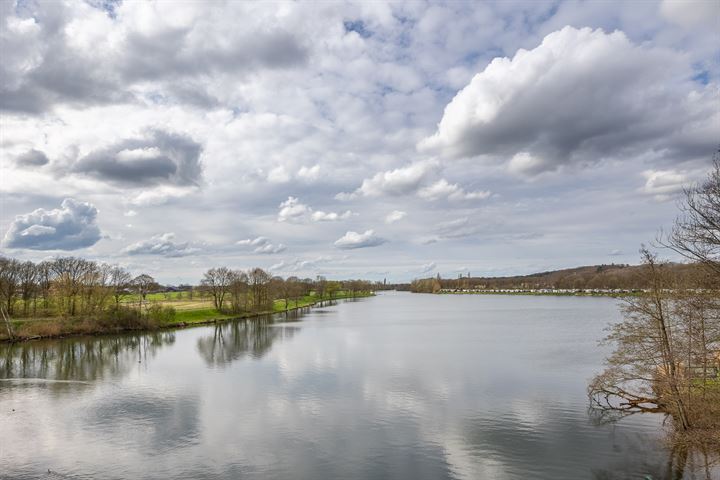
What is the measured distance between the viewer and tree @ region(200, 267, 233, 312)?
10494 centimetres

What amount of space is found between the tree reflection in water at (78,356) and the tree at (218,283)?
118ft

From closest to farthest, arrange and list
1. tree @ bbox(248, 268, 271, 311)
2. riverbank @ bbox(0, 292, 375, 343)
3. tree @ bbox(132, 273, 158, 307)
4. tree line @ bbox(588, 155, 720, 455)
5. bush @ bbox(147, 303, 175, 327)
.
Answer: tree line @ bbox(588, 155, 720, 455)
riverbank @ bbox(0, 292, 375, 343)
bush @ bbox(147, 303, 175, 327)
tree @ bbox(132, 273, 158, 307)
tree @ bbox(248, 268, 271, 311)

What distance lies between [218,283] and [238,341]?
150 feet

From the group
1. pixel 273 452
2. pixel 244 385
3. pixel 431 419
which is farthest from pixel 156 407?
pixel 431 419

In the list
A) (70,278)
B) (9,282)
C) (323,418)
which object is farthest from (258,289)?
(323,418)

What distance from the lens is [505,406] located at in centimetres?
2742

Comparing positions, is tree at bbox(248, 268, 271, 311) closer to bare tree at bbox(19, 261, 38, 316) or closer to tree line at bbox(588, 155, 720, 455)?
bare tree at bbox(19, 261, 38, 316)

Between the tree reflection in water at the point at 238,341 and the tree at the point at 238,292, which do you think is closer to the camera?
the tree reflection in water at the point at 238,341

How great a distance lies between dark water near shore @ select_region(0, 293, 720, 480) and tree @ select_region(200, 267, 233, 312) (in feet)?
179

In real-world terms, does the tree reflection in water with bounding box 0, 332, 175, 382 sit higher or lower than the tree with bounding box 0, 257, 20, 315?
lower

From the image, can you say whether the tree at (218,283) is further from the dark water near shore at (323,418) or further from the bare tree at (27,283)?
the dark water near shore at (323,418)

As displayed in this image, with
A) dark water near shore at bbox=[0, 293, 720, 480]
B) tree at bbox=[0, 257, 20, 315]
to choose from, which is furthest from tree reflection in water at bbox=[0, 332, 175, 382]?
tree at bbox=[0, 257, 20, 315]

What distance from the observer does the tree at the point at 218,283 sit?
4131 inches

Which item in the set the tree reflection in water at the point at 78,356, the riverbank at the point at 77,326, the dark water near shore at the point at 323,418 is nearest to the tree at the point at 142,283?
the riverbank at the point at 77,326
